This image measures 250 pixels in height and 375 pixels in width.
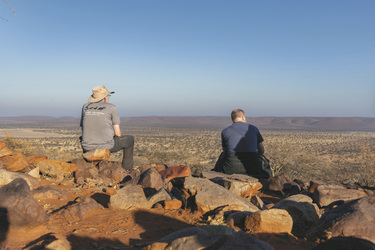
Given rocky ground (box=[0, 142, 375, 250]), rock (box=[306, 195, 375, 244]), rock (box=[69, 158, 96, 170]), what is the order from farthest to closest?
rock (box=[69, 158, 96, 170])
rock (box=[306, 195, 375, 244])
rocky ground (box=[0, 142, 375, 250])

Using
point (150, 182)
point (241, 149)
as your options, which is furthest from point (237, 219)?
point (241, 149)

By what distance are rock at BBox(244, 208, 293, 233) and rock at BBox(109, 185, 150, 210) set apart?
56.8 inches

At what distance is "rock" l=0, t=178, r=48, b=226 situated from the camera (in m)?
3.10

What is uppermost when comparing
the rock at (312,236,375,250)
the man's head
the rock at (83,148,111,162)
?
the man's head

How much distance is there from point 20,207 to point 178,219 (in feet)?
5.62

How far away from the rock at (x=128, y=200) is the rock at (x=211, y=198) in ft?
2.17


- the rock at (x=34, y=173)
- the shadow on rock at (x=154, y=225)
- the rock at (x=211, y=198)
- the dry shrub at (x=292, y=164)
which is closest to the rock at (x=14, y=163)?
the rock at (x=34, y=173)

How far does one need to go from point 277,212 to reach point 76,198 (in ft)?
9.31

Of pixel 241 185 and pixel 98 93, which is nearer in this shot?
pixel 241 185

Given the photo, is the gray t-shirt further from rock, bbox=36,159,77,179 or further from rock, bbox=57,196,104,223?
rock, bbox=57,196,104,223

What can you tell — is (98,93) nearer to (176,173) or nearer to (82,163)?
(82,163)

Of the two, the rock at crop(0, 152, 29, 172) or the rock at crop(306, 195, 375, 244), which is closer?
the rock at crop(306, 195, 375, 244)

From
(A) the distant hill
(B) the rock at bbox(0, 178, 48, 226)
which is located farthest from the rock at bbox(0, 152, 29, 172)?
(A) the distant hill

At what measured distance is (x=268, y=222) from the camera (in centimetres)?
306
